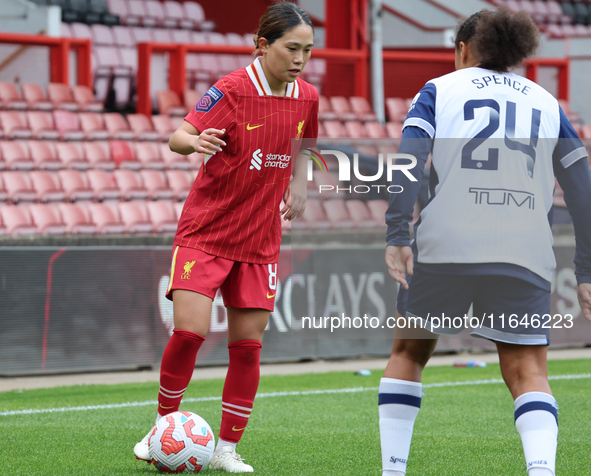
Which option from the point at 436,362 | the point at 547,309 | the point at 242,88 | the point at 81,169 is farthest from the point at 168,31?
the point at 547,309

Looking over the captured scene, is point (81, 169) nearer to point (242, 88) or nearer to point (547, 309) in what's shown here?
point (242, 88)

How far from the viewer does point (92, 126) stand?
1265 centimetres

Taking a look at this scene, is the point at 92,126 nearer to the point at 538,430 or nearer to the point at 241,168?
the point at 241,168

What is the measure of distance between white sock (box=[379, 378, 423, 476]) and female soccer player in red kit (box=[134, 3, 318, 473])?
875 millimetres

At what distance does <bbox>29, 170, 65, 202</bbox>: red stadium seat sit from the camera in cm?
1107

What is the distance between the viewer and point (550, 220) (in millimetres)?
3002

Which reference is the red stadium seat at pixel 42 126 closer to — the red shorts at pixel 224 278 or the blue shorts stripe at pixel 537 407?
the red shorts at pixel 224 278

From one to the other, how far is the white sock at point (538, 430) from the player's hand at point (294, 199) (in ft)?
4.65

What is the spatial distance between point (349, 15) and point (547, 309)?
14642 mm

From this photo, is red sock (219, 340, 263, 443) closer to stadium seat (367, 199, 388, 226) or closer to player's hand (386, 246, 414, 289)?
player's hand (386, 246, 414, 289)

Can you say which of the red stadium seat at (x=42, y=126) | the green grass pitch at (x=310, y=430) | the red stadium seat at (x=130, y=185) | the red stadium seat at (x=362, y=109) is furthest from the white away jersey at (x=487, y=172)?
the red stadium seat at (x=362, y=109)

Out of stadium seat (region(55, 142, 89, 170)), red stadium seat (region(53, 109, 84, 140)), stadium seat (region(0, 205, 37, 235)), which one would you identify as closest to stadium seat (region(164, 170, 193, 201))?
stadium seat (region(55, 142, 89, 170))

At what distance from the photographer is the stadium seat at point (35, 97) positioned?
498 inches

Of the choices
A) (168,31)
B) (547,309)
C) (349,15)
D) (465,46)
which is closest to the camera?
(547,309)
